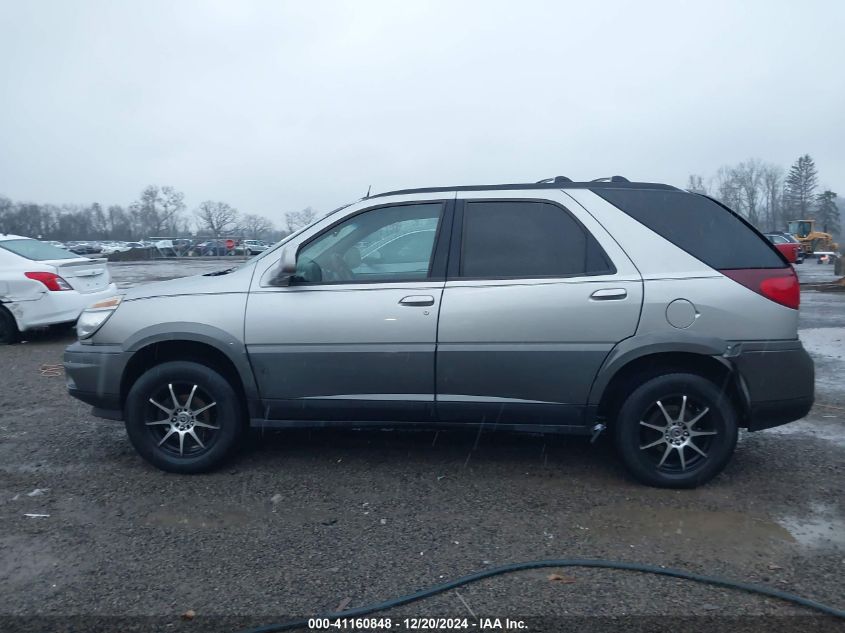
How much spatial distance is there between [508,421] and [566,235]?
1.23 meters

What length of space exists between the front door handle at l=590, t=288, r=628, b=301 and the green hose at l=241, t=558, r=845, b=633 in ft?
4.98

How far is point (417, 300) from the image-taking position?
4242 mm

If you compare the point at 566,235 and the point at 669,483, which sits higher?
the point at 566,235

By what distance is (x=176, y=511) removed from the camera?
400cm

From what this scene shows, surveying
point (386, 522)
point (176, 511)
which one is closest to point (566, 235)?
point (386, 522)

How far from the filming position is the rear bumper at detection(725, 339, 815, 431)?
4039 millimetres

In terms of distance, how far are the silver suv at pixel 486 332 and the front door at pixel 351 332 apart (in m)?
0.01

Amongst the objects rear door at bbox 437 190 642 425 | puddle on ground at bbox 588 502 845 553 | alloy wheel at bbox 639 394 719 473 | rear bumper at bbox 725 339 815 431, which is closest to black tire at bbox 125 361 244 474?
rear door at bbox 437 190 642 425

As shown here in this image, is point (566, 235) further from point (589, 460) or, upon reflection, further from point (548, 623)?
point (548, 623)

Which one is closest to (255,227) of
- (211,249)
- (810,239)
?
(211,249)

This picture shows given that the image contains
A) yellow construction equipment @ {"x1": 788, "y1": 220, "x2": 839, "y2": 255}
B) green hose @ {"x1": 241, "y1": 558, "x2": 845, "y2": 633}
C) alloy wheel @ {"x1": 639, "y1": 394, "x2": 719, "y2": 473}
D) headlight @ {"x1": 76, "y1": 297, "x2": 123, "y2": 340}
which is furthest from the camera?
yellow construction equipment @ {"x1": 788, "y1": 220, "x2": 839, "y2": 255}

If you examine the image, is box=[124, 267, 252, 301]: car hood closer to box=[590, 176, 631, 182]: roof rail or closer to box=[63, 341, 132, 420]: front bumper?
box=[63, 341, 132, 420]: front bumper

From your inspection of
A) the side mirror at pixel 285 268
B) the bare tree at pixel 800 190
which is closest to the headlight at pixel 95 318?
the side mirror at pixel 285 268

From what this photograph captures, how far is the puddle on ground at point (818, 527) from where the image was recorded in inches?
140
